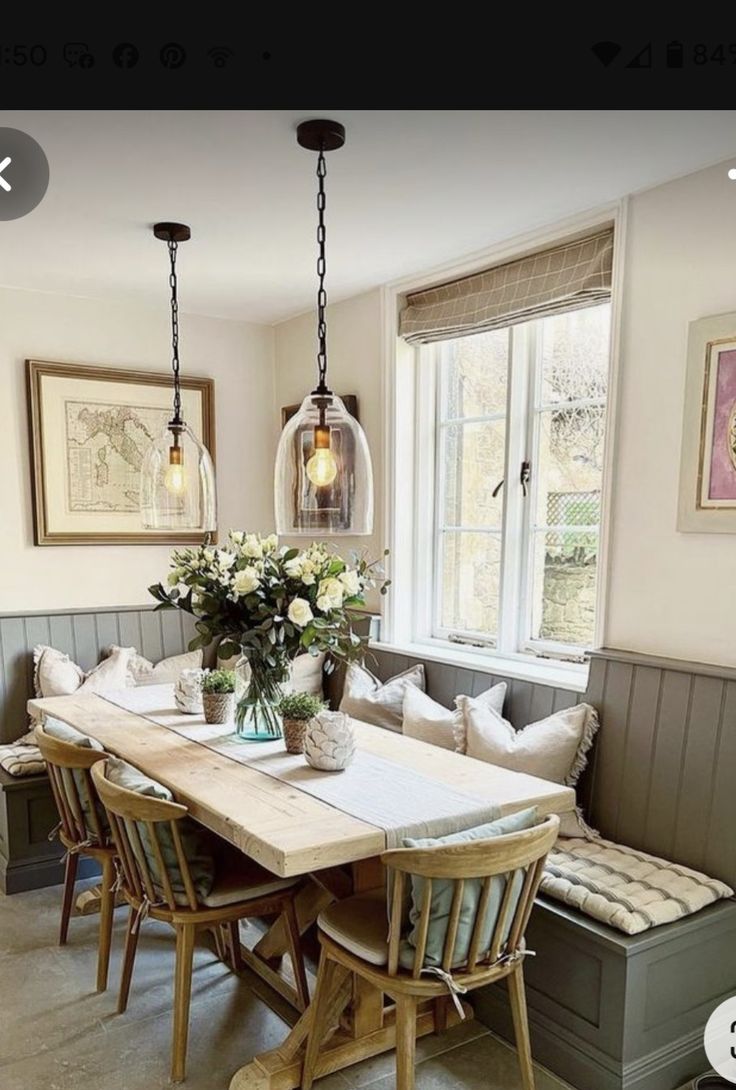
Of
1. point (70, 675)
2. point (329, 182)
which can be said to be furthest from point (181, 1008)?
point (329, 182)

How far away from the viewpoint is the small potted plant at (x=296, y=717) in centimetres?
224

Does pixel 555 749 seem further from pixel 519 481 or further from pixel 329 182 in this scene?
pixel 329 182

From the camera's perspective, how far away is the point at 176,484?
105 inches

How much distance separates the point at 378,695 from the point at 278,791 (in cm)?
127

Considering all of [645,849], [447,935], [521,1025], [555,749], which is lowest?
[521,1025]

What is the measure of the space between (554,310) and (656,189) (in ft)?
1.71

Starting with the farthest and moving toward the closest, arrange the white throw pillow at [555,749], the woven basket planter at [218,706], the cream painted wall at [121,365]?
the cream painted wall at [121,365], the woven basket planter at [218,706], the white throw pillow at [555,749]

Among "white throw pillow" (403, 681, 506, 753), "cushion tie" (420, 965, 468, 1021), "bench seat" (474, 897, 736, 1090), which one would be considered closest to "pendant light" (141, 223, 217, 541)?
"white throw pillow" (403, 681, 506, 753)
